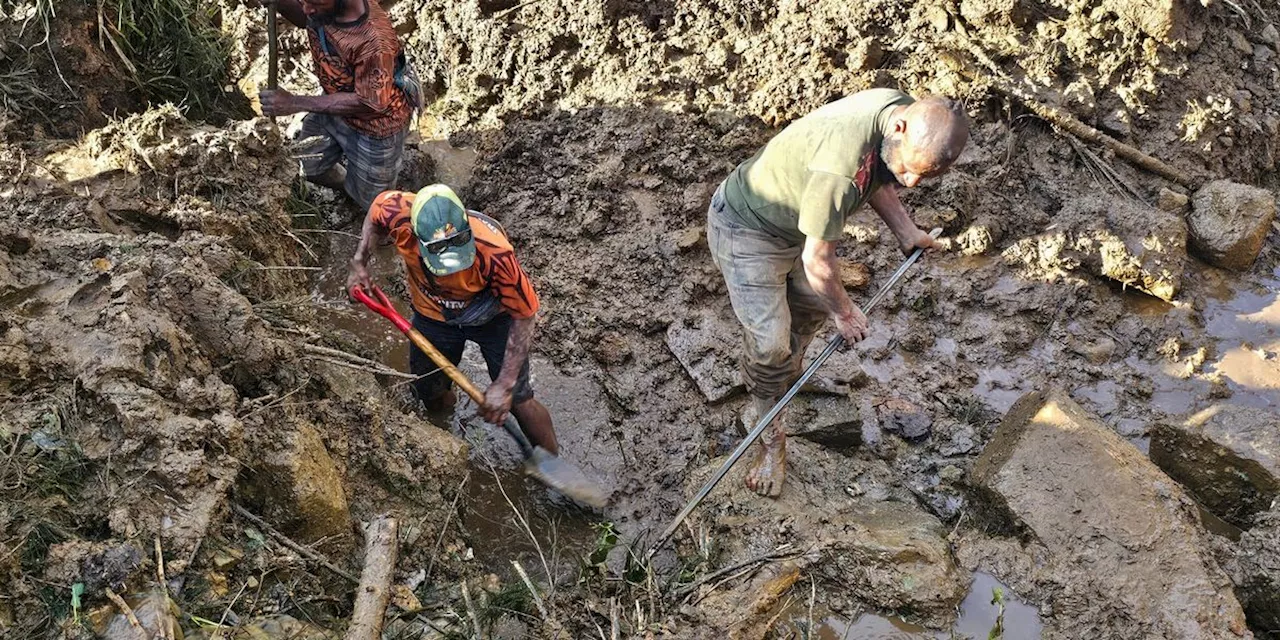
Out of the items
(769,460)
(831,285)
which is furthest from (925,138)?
(769,460)

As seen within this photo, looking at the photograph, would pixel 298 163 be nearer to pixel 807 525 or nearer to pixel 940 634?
pixel 807 525

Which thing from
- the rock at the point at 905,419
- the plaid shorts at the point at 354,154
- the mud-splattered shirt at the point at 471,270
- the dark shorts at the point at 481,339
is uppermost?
the mud-splattered shirt at the point at 471,270

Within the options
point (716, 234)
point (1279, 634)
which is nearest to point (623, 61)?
point (716, 234)

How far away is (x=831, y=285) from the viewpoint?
10.5 feet

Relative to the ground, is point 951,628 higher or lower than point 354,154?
lower

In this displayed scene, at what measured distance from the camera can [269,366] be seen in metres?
3.29

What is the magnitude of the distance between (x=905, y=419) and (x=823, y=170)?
180cm

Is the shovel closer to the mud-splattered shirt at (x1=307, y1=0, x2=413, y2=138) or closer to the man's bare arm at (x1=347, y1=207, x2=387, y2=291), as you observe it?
the man's bare arm at (x1=347, y1=207, x2=387, y2=291)

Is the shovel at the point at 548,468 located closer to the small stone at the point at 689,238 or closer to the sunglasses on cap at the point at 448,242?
the sunglasses on cap at the point at 448,242

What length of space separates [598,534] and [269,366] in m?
1.59

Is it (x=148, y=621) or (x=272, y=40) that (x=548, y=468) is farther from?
(x=272, y=40)

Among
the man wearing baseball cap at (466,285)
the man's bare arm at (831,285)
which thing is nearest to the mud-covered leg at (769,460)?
the man's bare arm at (831,285)

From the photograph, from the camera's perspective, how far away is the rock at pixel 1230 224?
4844 mm

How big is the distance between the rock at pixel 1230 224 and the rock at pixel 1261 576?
2035mm
